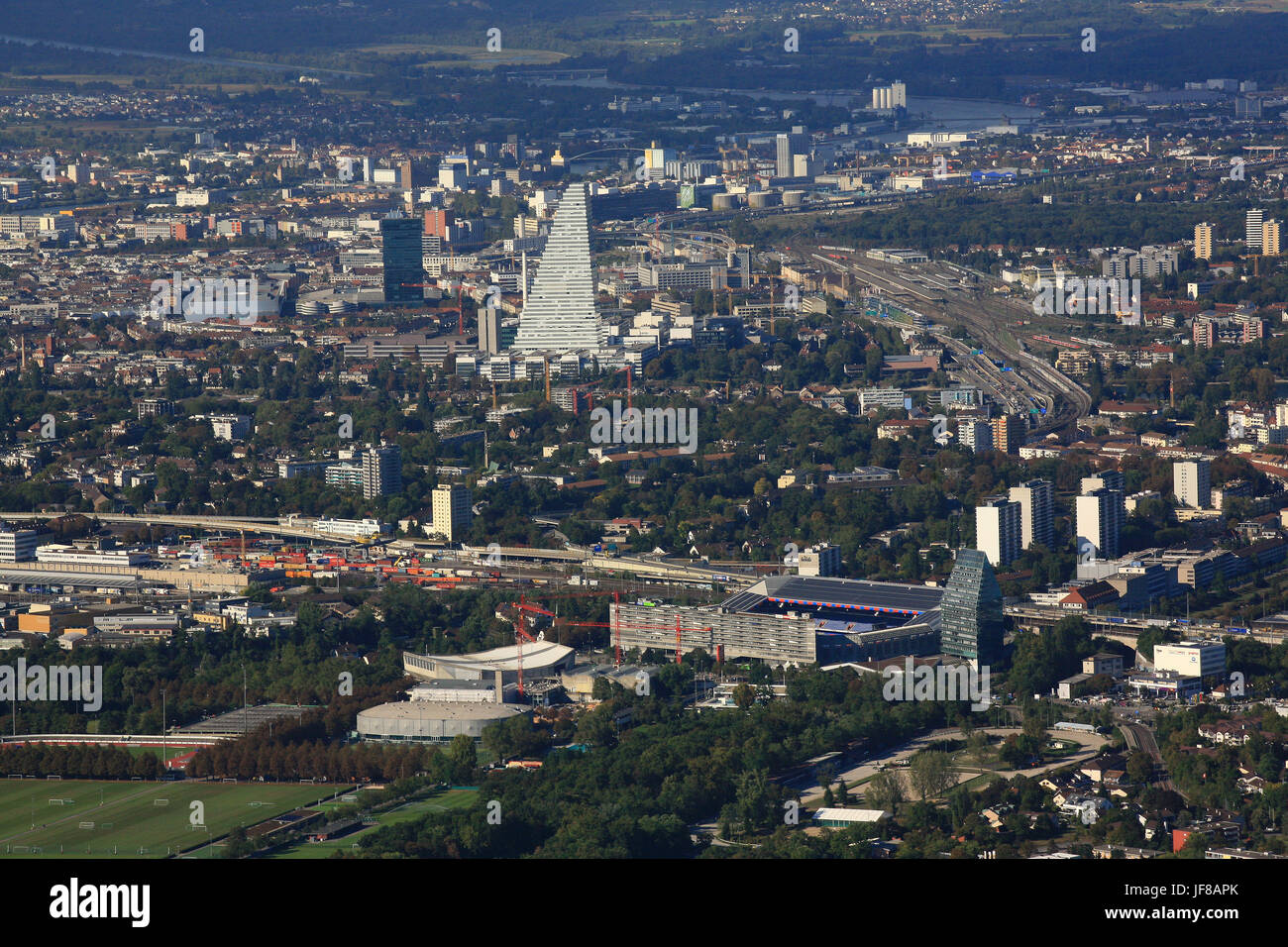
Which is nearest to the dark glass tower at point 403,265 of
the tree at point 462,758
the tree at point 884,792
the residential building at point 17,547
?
the residential building at point 17,547

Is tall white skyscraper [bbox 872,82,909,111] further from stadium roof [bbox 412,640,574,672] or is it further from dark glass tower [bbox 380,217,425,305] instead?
stadium roof [bbox 412,640,574,672]

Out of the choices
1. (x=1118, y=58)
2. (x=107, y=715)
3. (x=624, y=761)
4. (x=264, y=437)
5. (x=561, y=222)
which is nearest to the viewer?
(x=624, y=761)

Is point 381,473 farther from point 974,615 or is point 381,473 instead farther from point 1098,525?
point 974,615

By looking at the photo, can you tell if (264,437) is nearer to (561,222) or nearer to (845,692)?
(561,222)

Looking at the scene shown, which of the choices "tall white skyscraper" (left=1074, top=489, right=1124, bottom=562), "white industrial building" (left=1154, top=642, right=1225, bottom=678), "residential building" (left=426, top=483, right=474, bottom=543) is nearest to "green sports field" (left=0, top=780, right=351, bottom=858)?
"white industrial building" (left=1154, top=642, right=1225, bottom=678)

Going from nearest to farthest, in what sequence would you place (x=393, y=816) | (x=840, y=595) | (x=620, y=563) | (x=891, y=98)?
(x=393, y=816) < (x=840, y=595) < (x=620, y=563) < (x=891, y=98)

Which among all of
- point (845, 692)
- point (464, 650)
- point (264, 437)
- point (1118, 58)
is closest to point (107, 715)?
point (464, 650)

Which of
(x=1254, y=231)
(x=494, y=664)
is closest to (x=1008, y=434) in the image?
(x=494, y=664)
